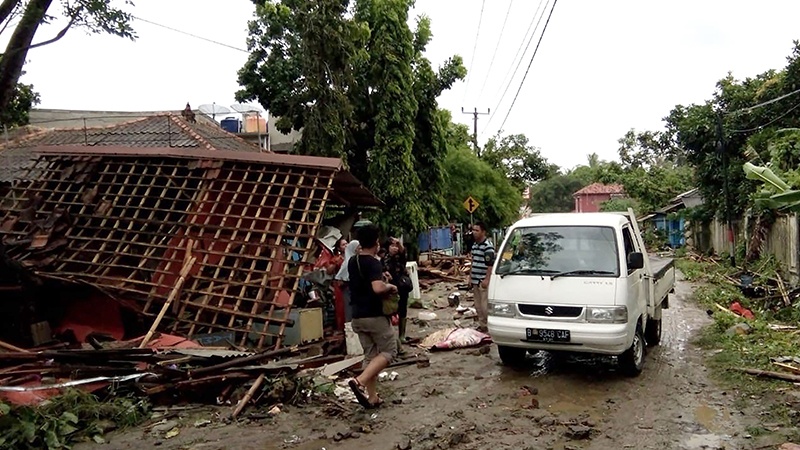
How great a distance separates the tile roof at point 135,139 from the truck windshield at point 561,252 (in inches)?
371

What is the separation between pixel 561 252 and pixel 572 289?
2.41 ft

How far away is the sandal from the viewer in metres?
6.02

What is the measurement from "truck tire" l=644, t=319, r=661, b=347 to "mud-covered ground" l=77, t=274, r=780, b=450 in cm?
125

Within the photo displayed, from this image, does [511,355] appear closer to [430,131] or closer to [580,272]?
[580,272]

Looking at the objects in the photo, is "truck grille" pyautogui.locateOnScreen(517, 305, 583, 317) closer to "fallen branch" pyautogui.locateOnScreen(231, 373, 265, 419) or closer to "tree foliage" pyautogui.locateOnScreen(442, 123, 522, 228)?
"fallen branch" pyautogui.locateOnScreen(231, 373, 265, 419)

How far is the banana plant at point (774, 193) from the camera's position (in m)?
6.10

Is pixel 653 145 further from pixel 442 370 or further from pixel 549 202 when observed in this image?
pixel 442 370

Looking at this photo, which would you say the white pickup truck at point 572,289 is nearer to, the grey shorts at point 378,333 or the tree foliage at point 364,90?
the grey shorts at point 378,333

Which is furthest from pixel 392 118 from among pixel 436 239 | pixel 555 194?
pixel 555 194

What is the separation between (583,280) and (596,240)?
2.50 feet

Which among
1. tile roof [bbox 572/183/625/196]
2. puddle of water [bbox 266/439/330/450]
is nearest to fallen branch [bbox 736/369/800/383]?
puddle of water [bbox 266/439/330/450]

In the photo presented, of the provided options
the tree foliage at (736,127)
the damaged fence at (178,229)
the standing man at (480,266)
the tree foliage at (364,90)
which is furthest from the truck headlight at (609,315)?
the tree foliage at (736,127)

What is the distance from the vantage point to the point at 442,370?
809 cm

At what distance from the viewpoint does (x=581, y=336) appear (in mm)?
6852
